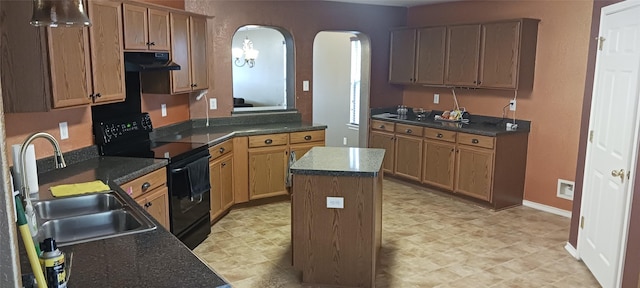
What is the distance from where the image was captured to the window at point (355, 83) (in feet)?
24.8

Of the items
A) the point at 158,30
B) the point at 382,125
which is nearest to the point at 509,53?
the point at 382,125

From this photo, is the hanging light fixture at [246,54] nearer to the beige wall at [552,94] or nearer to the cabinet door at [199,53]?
the cabinet door at [199,53]

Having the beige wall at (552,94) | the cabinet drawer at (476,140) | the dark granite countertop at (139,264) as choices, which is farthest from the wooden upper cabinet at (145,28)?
the beige wall at (552,94)

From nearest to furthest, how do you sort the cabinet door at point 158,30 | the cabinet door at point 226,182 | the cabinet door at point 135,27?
the cabinet door at point 135,27, the cabinet door at point 158,30, the cabinet door at point 226,182

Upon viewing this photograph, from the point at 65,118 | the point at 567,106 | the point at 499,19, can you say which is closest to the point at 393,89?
the point at 499,19

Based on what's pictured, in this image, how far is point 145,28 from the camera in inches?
147

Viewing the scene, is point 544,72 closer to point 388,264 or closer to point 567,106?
point 567,106

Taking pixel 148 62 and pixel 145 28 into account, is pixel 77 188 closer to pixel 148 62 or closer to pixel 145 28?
pixel 148 62

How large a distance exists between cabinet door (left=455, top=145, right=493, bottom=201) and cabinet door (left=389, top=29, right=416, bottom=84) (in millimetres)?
1422

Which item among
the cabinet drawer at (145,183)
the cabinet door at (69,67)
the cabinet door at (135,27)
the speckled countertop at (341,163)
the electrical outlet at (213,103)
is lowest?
the cabinet drawer at (145,183)

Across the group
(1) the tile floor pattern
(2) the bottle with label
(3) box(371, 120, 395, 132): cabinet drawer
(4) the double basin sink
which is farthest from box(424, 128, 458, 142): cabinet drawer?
(2) the bottle with label

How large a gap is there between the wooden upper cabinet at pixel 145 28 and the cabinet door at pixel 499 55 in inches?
130

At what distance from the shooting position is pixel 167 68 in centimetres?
382

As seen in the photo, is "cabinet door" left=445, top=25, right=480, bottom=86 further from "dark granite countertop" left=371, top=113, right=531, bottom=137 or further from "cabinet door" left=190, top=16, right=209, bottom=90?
"cabinet door" left=190, top=16, right=209, bottom=90
